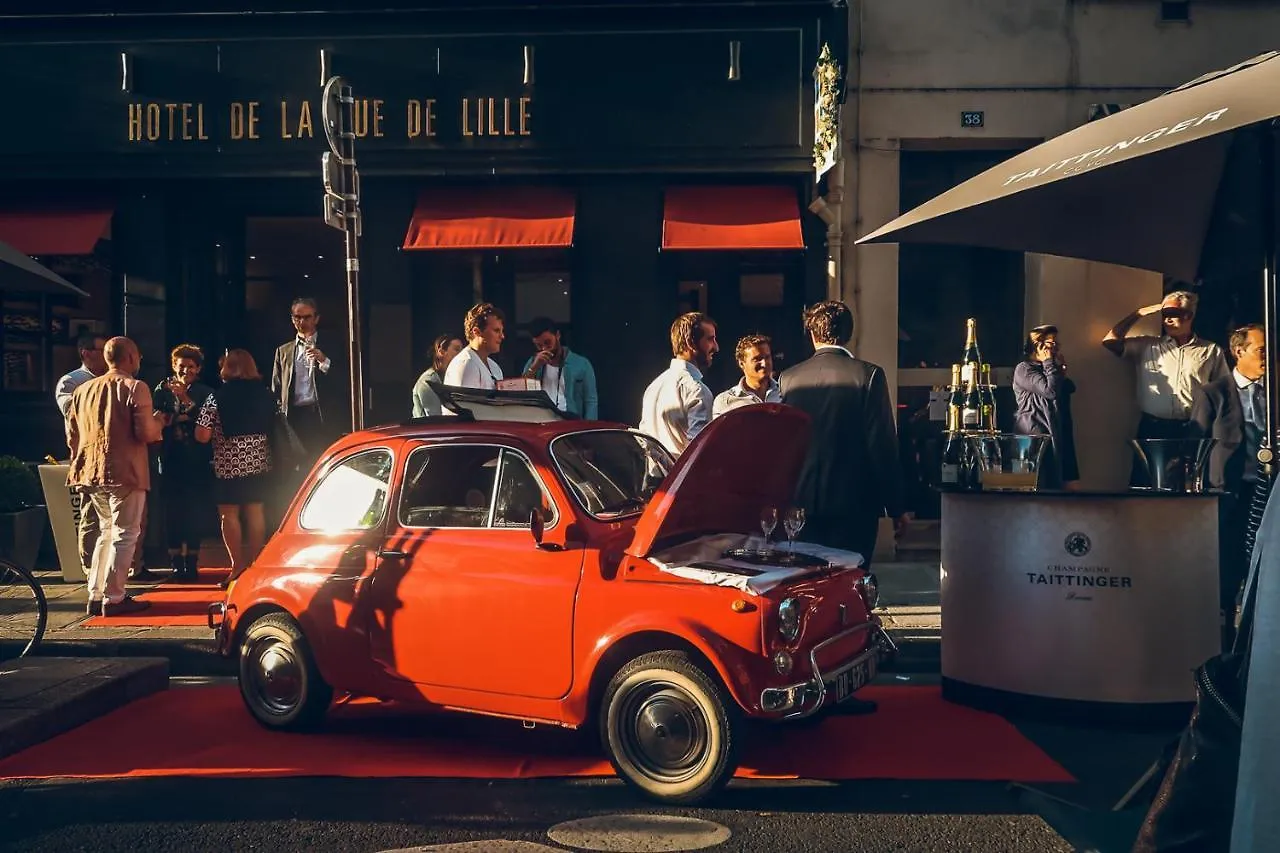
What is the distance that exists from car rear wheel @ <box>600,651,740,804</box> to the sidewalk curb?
299cm

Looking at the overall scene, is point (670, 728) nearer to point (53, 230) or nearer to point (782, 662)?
point (782, 662)

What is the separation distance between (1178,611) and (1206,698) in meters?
3.56

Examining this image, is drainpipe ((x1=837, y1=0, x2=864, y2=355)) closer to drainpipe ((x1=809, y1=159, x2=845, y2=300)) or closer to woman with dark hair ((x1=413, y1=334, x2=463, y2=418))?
drainpipe ((x1=809, y1=159, x2=845, y2=300))

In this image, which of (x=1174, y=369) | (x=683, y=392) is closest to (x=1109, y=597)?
(x=683, y=392)

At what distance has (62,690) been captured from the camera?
6246mm

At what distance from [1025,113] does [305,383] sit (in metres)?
7.10

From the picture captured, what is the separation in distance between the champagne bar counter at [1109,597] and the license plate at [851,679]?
112cm

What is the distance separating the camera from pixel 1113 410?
10.8m

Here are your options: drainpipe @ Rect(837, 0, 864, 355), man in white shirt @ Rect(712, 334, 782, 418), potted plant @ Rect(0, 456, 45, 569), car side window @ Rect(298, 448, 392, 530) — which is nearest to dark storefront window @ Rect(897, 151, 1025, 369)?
drainpipe @ Rect(837, 0, 864, 355)

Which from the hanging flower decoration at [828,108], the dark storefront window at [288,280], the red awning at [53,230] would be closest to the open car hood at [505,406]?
the hanging flower decoration at [828,108]

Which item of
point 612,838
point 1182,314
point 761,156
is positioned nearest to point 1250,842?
point 612,838

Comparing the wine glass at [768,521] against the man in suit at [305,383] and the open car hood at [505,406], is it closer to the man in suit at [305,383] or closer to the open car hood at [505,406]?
the open car hood at [505,406]

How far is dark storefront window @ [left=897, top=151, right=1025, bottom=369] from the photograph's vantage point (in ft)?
36.8

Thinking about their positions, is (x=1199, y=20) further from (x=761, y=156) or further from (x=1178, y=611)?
(x=1178, y=611)
